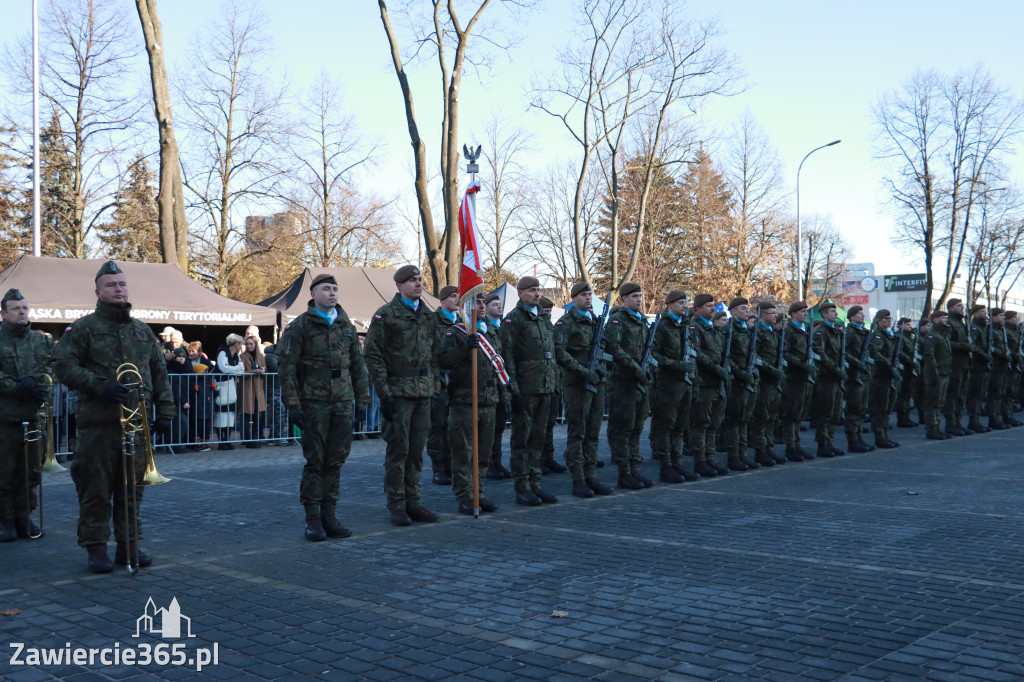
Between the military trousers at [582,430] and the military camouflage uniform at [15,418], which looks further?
the military trousers at [582,430]

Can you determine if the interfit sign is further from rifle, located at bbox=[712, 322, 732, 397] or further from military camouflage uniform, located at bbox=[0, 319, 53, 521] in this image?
military camouflage uniform, located at bbox=[0, 319, 53, 521]

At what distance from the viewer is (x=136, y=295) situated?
58.0 ft

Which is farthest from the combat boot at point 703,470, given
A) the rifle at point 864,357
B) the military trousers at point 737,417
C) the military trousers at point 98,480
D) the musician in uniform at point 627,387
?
the military trousers at point 98,480

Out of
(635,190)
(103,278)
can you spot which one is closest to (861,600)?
(103,278)

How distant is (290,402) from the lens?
297 inches

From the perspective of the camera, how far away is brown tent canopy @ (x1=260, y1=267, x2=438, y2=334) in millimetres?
19875

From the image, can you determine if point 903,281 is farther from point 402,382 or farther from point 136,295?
point 402,382

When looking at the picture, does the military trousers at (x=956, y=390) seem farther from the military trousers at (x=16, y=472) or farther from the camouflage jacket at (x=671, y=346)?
the military trousers at (x=16, y=472)

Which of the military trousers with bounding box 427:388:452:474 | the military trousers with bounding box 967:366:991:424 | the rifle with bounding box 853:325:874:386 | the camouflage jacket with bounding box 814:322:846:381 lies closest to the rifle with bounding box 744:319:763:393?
the camouflage jacket with bounding box 814:322:846:381

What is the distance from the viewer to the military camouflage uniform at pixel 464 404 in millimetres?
8867

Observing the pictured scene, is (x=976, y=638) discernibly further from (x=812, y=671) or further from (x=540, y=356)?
(x=540, y=356)

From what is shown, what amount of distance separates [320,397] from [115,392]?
5.83ft

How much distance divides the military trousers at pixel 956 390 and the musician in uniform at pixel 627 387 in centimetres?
857

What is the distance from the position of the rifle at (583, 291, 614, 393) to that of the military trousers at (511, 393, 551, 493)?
0.70 m
